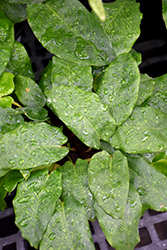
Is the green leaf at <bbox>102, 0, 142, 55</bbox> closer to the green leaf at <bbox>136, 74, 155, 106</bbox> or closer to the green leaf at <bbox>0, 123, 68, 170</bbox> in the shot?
the green leaf at <bbox>136, 74, 155, 106</bbox>

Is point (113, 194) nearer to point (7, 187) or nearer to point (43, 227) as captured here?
point (43, 227)

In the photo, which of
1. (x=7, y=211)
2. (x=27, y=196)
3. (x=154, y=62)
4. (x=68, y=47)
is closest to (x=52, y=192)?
(x=27, y=196)

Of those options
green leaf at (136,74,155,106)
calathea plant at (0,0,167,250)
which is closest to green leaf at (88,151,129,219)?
calathea plant at (0,0,167,250)

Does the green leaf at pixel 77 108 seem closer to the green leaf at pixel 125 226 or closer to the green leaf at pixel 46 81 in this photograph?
the green leaf at pixel 46 81

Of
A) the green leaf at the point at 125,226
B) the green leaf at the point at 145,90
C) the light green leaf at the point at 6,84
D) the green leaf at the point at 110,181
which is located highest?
the light green leaf at the point at 6,84

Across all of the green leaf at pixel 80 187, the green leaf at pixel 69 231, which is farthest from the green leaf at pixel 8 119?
the green leaf at pixel 69 231

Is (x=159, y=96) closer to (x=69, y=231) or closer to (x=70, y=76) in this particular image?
(x=70, y=76)
